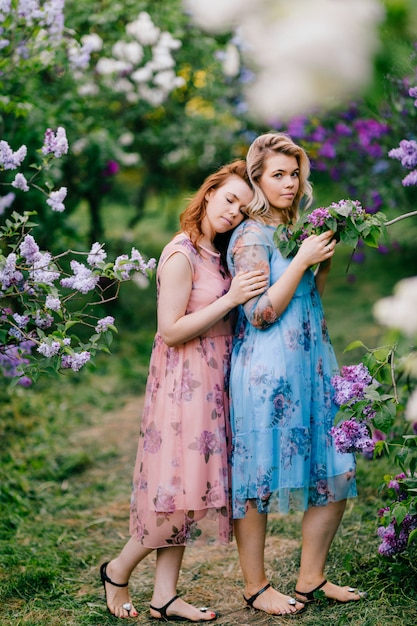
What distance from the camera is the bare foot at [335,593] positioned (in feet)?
8.66

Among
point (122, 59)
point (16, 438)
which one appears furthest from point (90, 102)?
point (16, 438)

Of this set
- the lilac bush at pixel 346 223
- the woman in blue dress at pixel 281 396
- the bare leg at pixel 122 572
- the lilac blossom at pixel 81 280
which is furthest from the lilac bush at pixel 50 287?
the bare leg at pixel 122 572

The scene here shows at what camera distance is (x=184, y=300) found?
2527mm

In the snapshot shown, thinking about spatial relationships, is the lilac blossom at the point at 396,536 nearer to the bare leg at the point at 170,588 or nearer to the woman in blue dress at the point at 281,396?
the woman in blue dress at the point at 281,396

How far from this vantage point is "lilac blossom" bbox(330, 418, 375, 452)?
2275mm

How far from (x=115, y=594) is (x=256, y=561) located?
52 cm

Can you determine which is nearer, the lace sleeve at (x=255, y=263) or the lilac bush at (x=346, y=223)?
the lilac bush at (x=346, y=223)

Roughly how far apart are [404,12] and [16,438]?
423 cm

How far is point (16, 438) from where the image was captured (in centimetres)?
469

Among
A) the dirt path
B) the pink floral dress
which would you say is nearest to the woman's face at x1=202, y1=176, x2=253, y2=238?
the pink floral dress

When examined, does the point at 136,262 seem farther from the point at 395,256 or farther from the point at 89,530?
the point at 395,256

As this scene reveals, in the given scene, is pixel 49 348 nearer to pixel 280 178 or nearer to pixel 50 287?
pixel 50 287

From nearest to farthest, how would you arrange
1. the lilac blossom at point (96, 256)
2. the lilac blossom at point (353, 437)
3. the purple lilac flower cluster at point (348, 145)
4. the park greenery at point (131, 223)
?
the lilac blossom at point (353, 437) < the park greenery at point (131, 223) < the lilac blossom at point (96, 256) < the purple lilac flower cluster at point (348, 145)

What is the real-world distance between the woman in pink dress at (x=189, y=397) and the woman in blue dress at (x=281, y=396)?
0.06 m
